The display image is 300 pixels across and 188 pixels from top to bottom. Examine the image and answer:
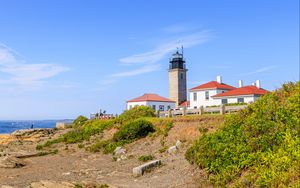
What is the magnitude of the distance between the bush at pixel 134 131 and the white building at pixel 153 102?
96.4 feet

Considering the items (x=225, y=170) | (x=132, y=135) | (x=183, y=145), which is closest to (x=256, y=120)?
(x=225, y=170)

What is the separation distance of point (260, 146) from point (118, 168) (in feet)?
35.2

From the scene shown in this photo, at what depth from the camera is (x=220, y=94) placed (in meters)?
49.9

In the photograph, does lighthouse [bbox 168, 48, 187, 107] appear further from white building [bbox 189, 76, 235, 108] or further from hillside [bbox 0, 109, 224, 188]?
hillside [bbox 0, 109, 224, 188]

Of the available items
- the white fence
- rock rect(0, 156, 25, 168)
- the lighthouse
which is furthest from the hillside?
the lighthouse

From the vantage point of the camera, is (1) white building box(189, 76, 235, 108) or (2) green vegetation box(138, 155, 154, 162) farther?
(1) white building box(189, 76, 235, 108)

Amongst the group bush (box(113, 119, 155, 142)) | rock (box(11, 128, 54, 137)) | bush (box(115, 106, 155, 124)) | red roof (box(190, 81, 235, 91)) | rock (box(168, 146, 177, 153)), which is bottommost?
rock (box(168, 146, 177, 153))

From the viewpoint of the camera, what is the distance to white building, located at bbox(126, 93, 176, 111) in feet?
195

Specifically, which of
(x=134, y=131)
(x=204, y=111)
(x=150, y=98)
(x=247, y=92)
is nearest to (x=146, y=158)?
(x=134, y=131)

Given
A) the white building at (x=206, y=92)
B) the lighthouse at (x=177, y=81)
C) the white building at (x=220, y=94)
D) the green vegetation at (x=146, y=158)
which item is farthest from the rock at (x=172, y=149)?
the lighthouse at (x=177, y=81)

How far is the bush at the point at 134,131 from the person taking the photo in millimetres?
28359

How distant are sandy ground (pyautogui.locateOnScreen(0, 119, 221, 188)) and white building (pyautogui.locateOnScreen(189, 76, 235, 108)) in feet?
82.4

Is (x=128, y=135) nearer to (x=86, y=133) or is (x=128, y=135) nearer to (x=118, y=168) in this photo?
(x=86, y=133)

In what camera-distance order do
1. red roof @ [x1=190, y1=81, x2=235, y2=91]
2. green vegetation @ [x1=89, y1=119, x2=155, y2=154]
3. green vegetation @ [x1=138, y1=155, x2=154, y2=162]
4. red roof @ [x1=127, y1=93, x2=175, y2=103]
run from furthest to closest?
red roof @ [x1=127, y1=93, x2=175, y2=103] → red roof @ [x1=190, y1=81, x2=235, y2=91] → green vegetation @ [x1=89, y1=119, x2=155, y2=154] → green vegetation @ [x1=138, y1=155, x2=154, y2=162]
